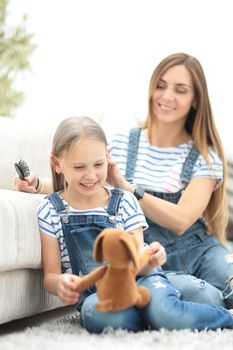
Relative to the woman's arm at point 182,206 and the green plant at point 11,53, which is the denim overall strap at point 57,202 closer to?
the woman's arm at point 182,206

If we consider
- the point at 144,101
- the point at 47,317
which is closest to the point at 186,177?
the point at 47,317

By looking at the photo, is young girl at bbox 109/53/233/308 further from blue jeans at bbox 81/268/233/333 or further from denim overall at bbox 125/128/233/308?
blue jeans at bbox 81/268/233/333

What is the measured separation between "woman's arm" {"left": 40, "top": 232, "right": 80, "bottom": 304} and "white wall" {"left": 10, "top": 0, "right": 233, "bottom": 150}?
191cm

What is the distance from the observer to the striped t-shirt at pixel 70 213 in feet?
5.65

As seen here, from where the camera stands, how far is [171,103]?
7.27 feet

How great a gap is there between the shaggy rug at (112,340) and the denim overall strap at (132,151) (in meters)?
0.70

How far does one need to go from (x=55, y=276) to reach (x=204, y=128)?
87 cm

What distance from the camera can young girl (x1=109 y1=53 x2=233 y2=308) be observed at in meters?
2.08

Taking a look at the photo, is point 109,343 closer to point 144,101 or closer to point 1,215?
point 1,215

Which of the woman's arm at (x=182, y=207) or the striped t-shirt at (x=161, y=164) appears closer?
the woman's arm at (x=182, y=207)

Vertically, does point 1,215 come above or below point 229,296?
above

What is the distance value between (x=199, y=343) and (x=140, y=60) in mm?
2529

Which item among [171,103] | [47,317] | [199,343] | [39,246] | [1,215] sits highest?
[171,103]

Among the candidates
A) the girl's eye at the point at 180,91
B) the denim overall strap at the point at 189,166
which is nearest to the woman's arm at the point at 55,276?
the denim overall strap at the point at 189,166
